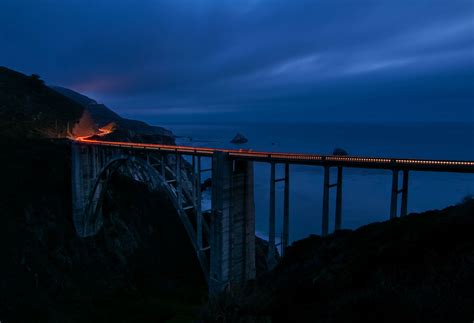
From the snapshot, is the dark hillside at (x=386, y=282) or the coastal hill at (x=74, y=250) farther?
the coastal hill at (x=74, y=250)

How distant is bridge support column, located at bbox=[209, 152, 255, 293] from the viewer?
66.3 ft

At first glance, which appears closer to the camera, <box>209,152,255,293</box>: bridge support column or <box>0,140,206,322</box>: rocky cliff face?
<box>209,152,255,293</box>: bridge support column

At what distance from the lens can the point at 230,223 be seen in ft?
68.4

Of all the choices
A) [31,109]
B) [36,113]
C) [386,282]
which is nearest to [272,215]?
[386,282]

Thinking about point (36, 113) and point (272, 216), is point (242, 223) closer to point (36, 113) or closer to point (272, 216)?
point (272, 216)

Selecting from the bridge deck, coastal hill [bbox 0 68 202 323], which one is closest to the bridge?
the bridge deck

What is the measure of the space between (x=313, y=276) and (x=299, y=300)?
63.5 inches

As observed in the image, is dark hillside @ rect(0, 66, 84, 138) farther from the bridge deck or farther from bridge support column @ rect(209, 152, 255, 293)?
the bridge deck

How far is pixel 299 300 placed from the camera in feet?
26.5

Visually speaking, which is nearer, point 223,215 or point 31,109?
point 223,215

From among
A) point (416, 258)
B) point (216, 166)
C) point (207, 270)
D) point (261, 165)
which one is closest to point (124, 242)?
point (207, 270)

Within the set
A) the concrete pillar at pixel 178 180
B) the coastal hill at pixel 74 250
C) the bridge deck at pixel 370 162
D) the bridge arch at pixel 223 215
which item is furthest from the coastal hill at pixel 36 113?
the bridge deck at pixel 370 162

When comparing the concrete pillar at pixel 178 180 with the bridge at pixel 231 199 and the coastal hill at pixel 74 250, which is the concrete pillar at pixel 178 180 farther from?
the coastal hill at pixel 74 250

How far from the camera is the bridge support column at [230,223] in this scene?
2022cm
